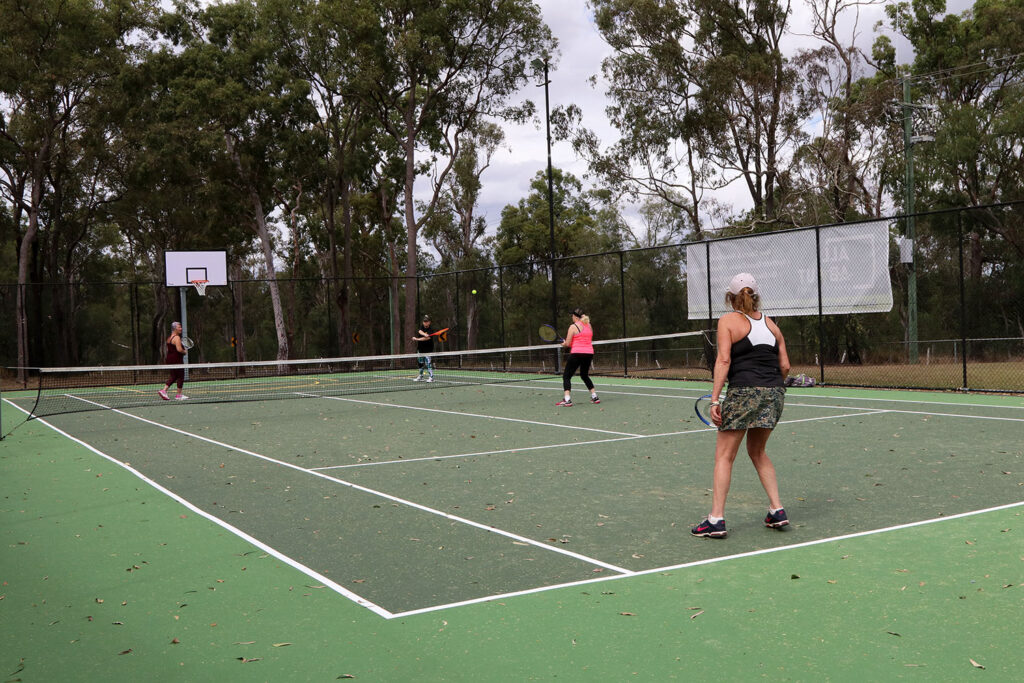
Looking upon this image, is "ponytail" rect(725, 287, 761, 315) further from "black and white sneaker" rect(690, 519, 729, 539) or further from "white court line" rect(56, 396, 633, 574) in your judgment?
"white court line" rect(56, 396, 633, 574)

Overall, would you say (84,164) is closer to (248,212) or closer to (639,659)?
(248,212)

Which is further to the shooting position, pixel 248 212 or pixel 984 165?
pixel 248 212

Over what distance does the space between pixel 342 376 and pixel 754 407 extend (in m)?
25.7

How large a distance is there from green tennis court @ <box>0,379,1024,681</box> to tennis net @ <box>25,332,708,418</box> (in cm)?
786

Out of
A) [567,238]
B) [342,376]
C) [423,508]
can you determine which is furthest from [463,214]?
[423,508]

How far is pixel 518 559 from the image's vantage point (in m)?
6.22

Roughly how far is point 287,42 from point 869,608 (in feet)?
128

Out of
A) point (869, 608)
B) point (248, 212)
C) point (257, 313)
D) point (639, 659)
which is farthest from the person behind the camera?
point (257, 313)

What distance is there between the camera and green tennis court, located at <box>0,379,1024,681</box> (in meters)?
4.47

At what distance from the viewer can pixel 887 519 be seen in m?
7.13

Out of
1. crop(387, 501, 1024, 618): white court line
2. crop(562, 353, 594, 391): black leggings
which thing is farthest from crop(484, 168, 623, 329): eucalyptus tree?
crop(387, 501, 1024, 618): white court line

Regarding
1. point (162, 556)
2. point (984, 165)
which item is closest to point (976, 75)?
point (984, 165)

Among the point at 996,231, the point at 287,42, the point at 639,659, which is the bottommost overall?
the point at 639,659

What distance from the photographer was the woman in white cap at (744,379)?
6355 millimetres
